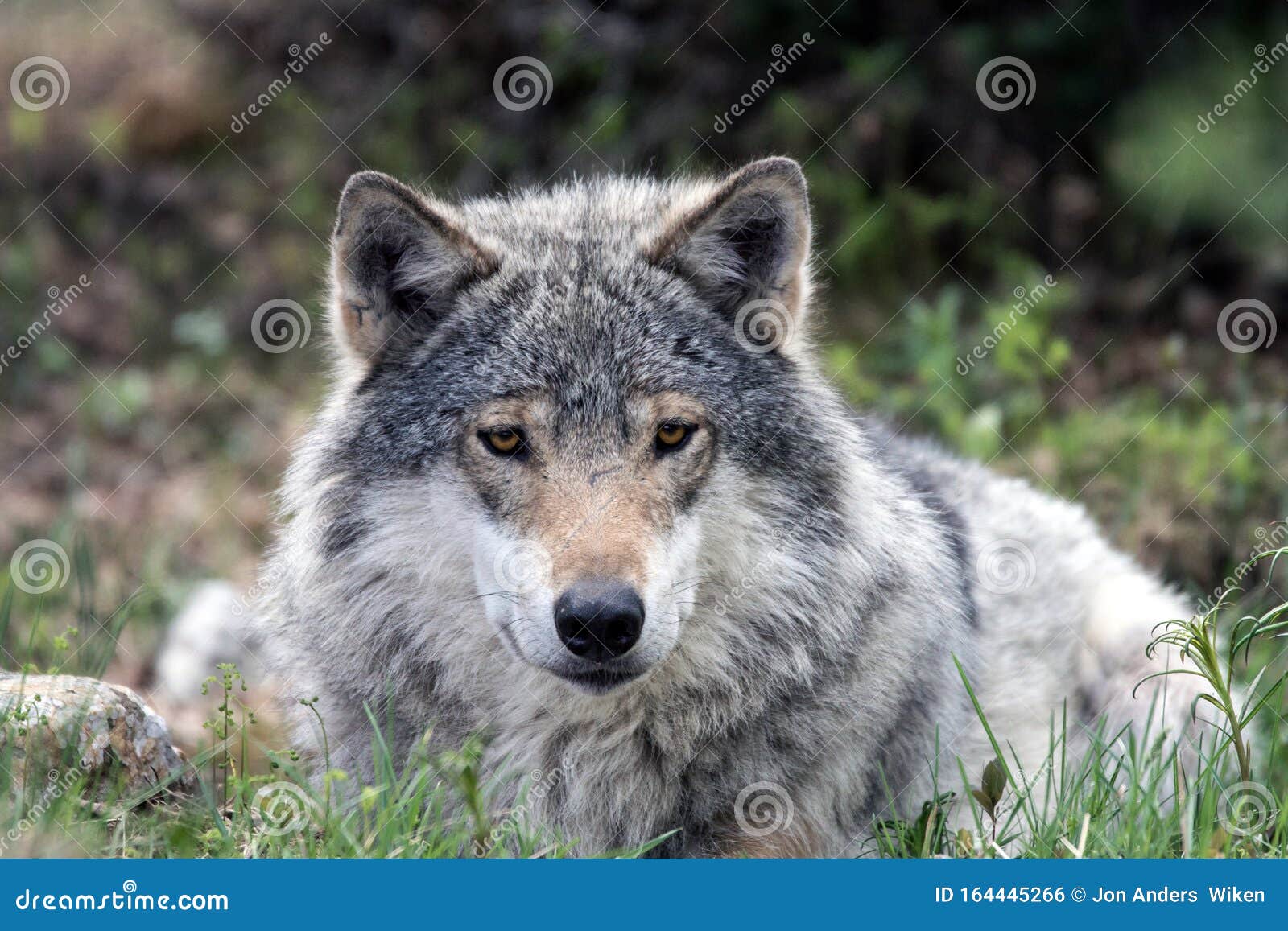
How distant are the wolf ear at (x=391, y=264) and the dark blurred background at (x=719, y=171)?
2.27 meters

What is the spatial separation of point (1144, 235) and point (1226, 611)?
12.2 ft

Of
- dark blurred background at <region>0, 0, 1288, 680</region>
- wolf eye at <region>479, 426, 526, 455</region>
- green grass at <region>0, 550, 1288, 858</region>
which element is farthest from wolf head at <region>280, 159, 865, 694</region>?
dark blurred background at <region>0, 0, 1288, 680</region>

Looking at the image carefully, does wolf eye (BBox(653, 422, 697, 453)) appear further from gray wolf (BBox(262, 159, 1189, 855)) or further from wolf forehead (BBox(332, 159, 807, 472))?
wolf forehead (BBox(332, 159, 807, 472))

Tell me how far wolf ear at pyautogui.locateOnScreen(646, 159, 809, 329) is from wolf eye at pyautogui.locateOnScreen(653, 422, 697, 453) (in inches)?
23.9

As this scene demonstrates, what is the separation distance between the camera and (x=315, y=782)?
176 inches

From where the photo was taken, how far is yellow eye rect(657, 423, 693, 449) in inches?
160

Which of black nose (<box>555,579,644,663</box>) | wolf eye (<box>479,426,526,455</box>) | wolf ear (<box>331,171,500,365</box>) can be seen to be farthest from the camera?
wolf ear (<box>331,171,500,365</box>)

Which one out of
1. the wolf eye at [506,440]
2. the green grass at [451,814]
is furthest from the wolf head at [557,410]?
the green grass at [451,814]

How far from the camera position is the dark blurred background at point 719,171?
8.27 m

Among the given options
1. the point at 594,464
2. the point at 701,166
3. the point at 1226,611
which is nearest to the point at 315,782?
the point at 594,464

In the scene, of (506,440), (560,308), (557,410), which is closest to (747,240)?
(560,308)

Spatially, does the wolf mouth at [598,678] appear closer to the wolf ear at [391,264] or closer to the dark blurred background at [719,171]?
the wolf ear at [391,264]

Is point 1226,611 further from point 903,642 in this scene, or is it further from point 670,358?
point 670,358

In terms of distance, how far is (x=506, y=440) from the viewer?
4055 mm
